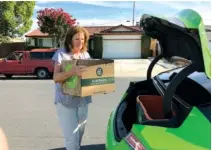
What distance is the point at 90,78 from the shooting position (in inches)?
143

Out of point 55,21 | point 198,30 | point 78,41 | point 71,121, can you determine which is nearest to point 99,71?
point 78,41

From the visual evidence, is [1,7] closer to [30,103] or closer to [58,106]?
[30,103]

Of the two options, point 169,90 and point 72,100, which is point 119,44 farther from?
point 169,90

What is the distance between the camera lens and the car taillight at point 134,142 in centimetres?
213

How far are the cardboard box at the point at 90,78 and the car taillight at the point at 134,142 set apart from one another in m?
1.34

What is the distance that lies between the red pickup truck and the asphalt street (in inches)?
251

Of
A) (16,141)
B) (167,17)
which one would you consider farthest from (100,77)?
(16,141)

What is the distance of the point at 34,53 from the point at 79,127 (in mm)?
13630

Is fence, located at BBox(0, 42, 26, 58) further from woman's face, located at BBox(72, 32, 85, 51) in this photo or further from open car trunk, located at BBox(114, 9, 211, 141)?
open car trunk, located at BBox(114, 9, 211, 141)

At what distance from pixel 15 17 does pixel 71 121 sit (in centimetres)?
2826

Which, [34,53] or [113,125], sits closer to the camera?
[113,125]

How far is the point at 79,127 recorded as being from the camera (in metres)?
4.12

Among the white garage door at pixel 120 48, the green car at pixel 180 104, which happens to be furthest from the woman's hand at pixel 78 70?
the white garage door at pixel 120 48

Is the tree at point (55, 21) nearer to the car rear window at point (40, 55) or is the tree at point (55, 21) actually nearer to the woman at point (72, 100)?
the car rear window at point (40, 55)
